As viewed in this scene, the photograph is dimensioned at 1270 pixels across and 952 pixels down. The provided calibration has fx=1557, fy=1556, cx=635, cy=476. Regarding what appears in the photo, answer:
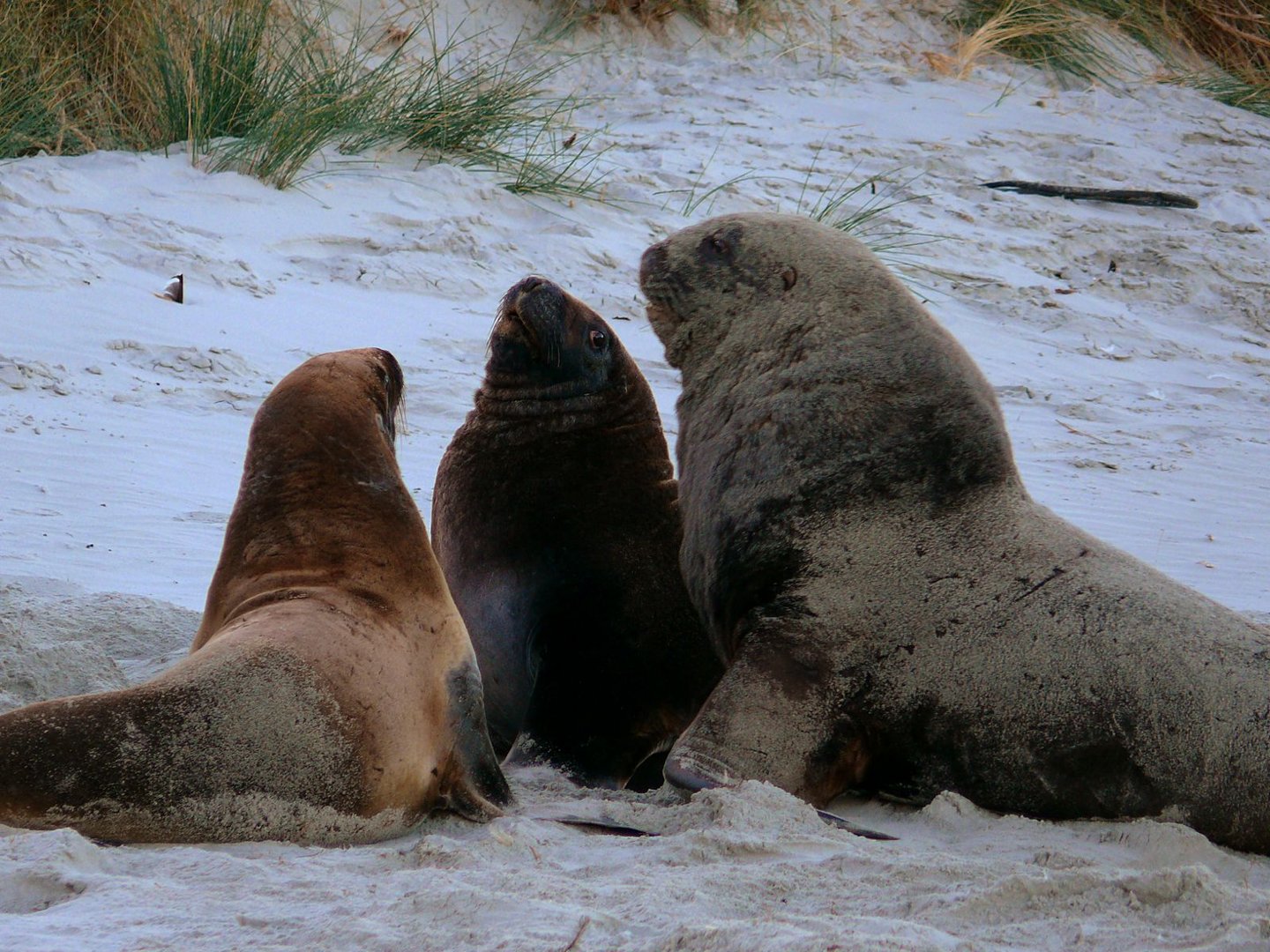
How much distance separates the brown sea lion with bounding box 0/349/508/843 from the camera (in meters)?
2.37

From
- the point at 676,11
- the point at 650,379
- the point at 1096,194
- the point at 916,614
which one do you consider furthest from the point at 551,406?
the point at 676,11

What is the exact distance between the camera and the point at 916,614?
304 cm

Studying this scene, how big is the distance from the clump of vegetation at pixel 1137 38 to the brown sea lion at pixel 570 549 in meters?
8.55

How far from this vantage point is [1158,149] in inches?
438

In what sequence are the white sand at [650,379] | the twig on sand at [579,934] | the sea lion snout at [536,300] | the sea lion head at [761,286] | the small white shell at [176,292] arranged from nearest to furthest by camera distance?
1. the twig on sand at [579,934]
2. the white sand at [650,379]
3. the sea lion head at [761,286]
4. the sea lion snout at [536,300]
5. the small white shell at [176,292]

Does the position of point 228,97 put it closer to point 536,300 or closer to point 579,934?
point 536,300

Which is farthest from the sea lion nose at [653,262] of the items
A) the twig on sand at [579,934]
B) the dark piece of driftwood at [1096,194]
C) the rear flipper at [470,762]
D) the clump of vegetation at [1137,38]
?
the clump of vegetation at [1137,38]

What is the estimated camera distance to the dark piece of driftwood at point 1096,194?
10.1 meters

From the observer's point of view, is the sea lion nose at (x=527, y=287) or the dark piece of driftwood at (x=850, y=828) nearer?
the dark piece of driftwood at (x=850, y=828)

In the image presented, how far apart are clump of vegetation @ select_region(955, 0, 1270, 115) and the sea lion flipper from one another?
9522mm

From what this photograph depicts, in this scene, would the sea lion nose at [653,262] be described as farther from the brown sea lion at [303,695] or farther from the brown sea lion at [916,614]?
the brown sea lion at [303,695]

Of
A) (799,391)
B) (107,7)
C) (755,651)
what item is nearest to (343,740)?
(755,651)

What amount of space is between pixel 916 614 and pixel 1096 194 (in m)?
7.78

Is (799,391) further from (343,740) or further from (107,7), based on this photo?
(107,7)
